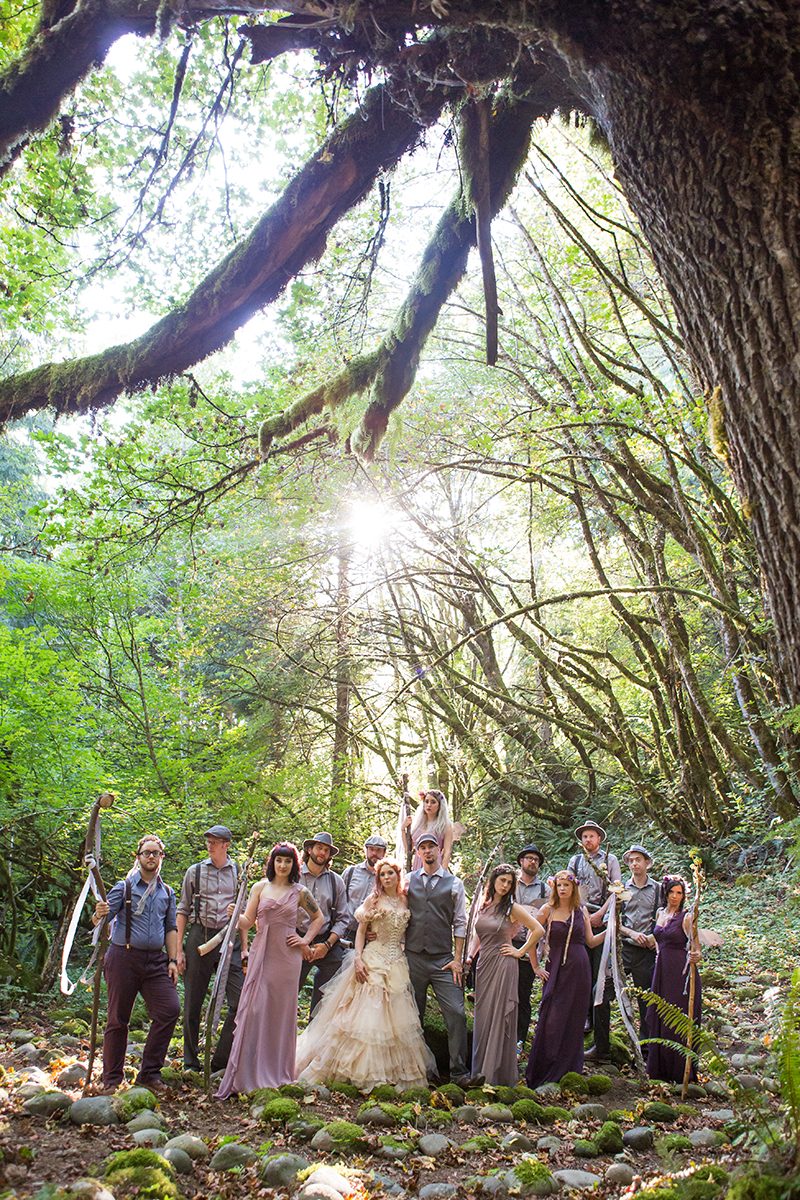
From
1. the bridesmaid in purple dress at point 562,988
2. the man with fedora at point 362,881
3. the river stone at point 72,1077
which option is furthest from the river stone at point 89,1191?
the man with fedora at point 362,881

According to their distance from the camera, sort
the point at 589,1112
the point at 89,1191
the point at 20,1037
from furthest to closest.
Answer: the point at 20,1037, the point at 589,1112, the point at 89,1191

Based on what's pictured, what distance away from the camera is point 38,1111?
476 centimetres

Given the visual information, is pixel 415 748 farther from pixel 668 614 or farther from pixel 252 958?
pixel 252 958

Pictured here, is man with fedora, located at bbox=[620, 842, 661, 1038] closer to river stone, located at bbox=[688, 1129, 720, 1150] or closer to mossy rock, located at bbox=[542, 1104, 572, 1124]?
mossy rock, located at bbox=[542, 1104, 572, 1124]

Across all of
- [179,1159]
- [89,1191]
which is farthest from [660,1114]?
[89,1191]

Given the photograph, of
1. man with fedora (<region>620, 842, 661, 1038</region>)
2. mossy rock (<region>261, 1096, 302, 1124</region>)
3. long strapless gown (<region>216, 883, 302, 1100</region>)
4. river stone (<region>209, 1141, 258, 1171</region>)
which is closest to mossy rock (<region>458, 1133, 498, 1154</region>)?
mossy rock (<region>261, 1096, 302, 1124</region>)

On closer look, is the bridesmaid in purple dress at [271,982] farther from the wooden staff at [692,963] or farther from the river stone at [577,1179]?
the wooden staff at [692,963]

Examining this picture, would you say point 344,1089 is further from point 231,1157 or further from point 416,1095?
point 231,1157

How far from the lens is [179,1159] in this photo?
4211 mm

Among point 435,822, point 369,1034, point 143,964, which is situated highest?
point 435,822

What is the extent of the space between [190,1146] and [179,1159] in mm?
218

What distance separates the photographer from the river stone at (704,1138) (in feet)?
15.3

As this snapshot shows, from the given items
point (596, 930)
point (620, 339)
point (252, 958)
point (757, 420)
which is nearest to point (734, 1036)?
point (596, 930)

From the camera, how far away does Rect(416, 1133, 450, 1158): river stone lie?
15.8ft
